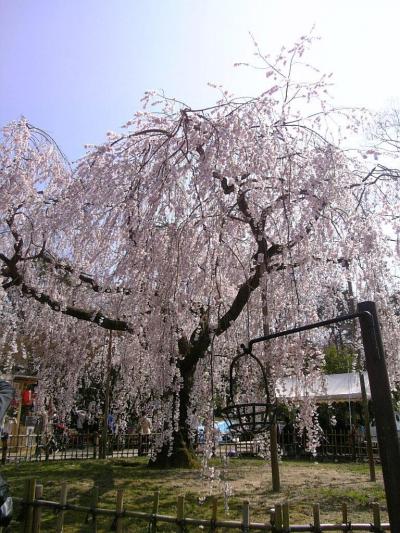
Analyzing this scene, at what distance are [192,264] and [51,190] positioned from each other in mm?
4189

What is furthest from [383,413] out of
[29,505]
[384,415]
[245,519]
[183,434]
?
[183,434]

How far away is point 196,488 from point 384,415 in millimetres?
6151

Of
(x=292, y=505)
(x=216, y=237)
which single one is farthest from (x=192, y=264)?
(x=292, y=505)

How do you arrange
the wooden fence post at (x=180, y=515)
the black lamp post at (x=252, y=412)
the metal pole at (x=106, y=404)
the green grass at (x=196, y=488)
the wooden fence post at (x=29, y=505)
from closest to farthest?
1. the black lamp post at (x=252, y=412)
2. the wooden fence post at (x=180, y=515)
3. the wooden fence post at (x=29, y=505)
4. the green grass at (x=196, y=488)
5. the metal pole at (x=106, y=404)

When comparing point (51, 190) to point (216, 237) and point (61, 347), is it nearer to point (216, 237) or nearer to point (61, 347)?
point (61, 347)

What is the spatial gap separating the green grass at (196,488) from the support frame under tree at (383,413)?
115 inches

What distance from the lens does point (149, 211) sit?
585 cm

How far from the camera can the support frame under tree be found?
2326 millimetres

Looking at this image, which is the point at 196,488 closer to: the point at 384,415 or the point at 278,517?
the point at 278,517

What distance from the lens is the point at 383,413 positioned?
2400mm

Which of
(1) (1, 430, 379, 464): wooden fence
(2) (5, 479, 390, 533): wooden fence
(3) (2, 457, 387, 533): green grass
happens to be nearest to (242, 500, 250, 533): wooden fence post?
(2) (5, 479, 390, 533): wooden fence

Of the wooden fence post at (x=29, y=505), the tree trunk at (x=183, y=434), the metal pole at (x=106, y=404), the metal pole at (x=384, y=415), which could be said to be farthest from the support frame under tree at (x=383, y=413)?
the metal pole at (x=106, y=404)

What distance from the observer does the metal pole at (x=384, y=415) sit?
2326 mm

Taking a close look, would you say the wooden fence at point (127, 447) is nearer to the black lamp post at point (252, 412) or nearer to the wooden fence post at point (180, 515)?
the wooden fence post at point (180, 515)
